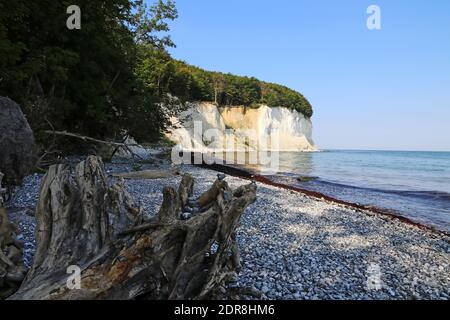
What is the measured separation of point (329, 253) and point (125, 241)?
4691 mm

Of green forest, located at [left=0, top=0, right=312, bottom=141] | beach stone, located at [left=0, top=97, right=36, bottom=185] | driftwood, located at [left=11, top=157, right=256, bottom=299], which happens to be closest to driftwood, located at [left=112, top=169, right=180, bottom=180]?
green forest, located at [left=0, top=0, right=312, bottom=141]

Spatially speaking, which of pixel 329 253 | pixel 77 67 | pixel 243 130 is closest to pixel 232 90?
pixel 243 130

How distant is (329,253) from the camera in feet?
23.4

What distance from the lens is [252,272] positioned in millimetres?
5750

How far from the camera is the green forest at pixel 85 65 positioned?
12.9 m

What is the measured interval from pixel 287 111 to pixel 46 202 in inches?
3640

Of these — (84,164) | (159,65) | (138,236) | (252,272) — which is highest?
(159,65)

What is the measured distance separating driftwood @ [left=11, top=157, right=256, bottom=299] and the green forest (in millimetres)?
8163

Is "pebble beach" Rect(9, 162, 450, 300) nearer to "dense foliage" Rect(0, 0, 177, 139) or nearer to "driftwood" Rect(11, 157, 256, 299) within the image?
"driftwood" Rect(11, 157, 256, 299)

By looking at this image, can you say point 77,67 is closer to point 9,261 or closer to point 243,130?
point 9,261

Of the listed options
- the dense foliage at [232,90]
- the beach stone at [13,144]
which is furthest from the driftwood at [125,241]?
the dense foliage at [232,90]

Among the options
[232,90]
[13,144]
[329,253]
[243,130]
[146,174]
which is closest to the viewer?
[329,253]
